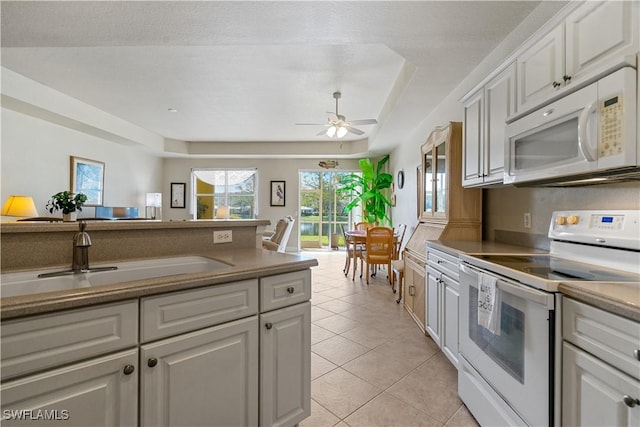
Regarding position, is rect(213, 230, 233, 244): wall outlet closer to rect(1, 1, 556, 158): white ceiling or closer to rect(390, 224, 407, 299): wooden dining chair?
rect(1, 1, 556, 158): white ceiling

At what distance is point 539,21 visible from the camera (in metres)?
1.93

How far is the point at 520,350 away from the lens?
51.7 inches

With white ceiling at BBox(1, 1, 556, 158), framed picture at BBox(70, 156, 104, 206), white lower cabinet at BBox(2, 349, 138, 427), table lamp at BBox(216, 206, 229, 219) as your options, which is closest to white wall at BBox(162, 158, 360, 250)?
table lamp at BBox(216, 206, 229, 219)

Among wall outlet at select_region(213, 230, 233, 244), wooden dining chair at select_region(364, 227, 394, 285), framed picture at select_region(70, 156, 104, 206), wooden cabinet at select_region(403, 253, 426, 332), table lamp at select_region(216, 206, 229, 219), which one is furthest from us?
table lamp at select_region(216, 206, 229, 219)

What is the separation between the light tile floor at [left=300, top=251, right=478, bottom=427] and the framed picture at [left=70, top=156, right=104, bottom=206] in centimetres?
479

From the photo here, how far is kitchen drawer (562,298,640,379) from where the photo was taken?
0.89 meters

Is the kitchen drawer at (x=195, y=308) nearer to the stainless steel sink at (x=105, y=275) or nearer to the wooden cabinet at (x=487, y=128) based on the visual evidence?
the stainless steel sink at (x=105, y=275)

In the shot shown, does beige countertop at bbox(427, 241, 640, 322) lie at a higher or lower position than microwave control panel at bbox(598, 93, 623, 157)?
lower

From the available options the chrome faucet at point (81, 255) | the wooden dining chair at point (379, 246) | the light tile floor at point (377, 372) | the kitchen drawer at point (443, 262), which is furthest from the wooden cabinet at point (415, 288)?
the chrome faucet at point (81, 255)

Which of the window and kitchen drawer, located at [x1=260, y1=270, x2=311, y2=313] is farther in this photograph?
the window

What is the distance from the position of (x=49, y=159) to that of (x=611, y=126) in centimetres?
651

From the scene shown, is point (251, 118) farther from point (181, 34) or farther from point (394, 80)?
point (181, 34)

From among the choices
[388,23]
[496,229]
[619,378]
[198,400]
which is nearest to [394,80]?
[388,23]

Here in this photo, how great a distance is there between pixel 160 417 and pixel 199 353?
→ 0.25 meters
